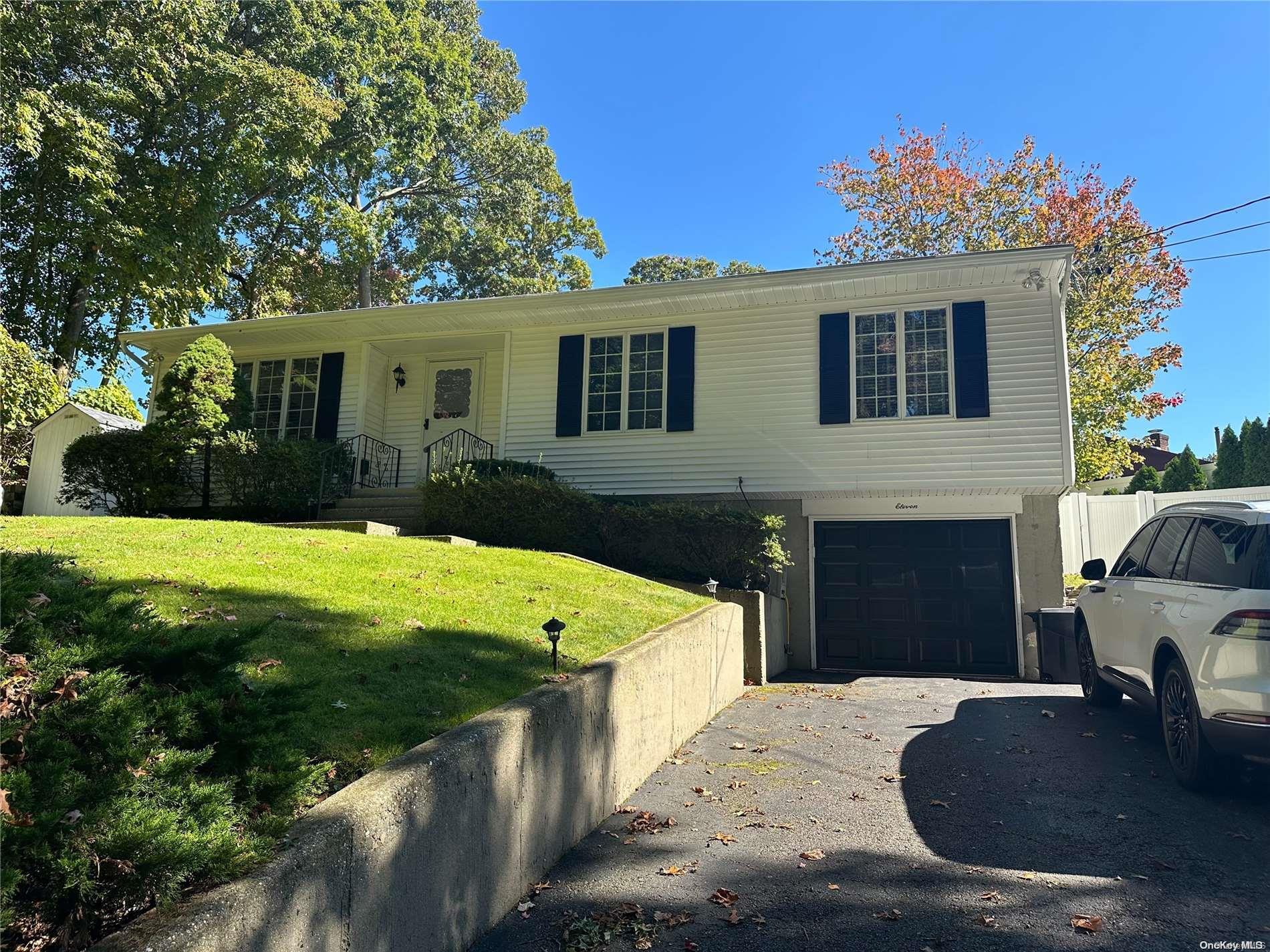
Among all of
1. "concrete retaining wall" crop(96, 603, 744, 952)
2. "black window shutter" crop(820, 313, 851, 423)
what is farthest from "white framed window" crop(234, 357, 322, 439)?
"concrete retaining wall" crop(96, 603, 744, 952)

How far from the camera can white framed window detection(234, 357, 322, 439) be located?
46.3 ft

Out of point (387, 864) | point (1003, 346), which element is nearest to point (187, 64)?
point (1003, 346)

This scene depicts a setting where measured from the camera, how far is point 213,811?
7.16 feet

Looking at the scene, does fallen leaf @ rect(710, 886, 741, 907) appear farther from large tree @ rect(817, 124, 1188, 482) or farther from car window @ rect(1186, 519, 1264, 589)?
large tree @ rect(817, 124, 1188, 482)

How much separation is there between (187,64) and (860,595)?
17329mm

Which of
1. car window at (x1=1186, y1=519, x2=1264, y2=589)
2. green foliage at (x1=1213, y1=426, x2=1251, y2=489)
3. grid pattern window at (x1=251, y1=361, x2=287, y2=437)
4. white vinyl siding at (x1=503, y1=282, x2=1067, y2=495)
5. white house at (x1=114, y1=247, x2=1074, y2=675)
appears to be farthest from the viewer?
green foliage at (x1=1213, y1=426, x2=1251, y2=489)

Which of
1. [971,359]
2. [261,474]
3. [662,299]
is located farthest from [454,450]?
[971,359]

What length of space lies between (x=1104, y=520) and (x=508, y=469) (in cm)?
1406

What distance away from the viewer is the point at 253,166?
1744 centimetres

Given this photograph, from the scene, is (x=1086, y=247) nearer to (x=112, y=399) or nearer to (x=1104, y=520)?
(x=1104, y=520)

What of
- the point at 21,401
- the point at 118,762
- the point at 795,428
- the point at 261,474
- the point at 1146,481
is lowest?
the point at 118,762

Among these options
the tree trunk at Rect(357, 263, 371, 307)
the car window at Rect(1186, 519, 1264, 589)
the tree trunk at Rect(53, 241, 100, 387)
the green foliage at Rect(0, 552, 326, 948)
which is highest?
the tree trunk at Rect(357, 263, 371, 307)

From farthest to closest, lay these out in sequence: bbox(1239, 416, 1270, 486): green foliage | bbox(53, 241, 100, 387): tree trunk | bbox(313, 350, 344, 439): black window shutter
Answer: bbox(1239, 416, 1270, 486): green foliage
bbox(53, 241, 100, 387): tree trunk
bbox(313, 350, 344, 439): black window shutter

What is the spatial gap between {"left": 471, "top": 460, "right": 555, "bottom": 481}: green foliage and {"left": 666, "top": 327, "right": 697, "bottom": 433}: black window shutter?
2025 millimetres
